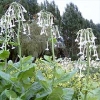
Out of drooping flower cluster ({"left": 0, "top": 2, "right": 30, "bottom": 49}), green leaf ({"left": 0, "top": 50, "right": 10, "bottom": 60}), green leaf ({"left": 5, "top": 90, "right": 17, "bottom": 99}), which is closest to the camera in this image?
green leaf ({"left": 5, "top": 90, "right": 17, "bottom": 99})

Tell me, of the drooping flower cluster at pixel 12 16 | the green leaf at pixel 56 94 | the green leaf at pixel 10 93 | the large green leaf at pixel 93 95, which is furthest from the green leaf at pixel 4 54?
the large green leaf at pixel 93 95

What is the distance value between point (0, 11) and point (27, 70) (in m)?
23.7

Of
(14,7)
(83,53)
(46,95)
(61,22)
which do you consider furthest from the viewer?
(61,22)

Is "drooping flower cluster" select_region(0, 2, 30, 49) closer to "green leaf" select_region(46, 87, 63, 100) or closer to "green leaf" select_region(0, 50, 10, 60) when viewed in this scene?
"green leaf" select_region(0, 50, 10, 60)

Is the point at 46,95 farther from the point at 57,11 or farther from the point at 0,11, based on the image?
the point at 57,11

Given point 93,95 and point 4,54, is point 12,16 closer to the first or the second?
point 4,54

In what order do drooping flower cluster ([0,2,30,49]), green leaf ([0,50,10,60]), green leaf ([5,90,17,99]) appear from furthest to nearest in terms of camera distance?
drooping flower cluster ([0,2,30,49]), green leaf ([0,50,10,60]), green leaf ([5,90,17,99])

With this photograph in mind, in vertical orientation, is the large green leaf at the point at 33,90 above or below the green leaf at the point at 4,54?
below

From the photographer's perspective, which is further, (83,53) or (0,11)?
(0,11)

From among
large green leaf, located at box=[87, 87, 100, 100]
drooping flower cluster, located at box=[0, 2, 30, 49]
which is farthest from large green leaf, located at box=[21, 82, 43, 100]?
drooping flower cluster, located at box=[0, 2, 30, 49]

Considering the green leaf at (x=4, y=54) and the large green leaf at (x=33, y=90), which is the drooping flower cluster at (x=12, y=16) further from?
the large green leaf at (x=33, y=90)

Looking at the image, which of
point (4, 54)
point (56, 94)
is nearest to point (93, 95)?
point (56, 94)

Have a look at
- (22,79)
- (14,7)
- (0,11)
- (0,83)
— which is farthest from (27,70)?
(0,11)

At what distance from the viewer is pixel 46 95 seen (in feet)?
6.75
